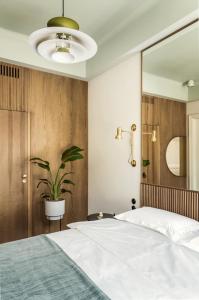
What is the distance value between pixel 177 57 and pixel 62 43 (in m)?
1.30

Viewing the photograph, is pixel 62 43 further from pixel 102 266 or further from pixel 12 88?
pixel 12 88

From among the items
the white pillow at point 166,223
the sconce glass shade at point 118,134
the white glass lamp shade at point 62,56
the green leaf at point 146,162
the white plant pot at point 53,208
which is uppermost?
the white glass lamp shade at point 62,56

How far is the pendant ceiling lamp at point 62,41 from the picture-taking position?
1320 mm

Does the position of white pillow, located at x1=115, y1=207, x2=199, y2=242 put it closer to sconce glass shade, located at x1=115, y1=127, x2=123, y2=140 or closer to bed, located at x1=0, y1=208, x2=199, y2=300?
bed, located at x1=0, y1=208, x2=199, y2=300

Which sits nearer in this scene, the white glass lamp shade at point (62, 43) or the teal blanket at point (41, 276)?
the teal blanket at point (41, 276)

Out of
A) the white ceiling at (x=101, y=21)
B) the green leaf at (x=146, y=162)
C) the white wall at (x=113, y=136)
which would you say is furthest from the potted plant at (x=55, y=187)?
the white ceiling at (x=101, y=21)

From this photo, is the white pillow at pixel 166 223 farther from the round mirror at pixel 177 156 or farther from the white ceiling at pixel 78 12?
the white ceiling at pixel 78 12

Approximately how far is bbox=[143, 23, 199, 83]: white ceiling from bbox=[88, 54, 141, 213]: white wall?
8.6 inches

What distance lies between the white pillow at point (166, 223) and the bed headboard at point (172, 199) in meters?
0.20

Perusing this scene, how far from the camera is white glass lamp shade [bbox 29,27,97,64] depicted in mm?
1317

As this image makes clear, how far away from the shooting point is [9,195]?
2891 mm

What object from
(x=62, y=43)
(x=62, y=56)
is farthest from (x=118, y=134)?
(x=62, y=43)

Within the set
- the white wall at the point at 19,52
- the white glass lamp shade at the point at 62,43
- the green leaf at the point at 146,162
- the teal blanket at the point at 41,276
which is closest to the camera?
the teal blanket at the point at 41,276

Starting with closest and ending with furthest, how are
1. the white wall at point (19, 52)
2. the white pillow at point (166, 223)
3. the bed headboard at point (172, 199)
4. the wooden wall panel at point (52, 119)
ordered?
the white pillow at point (166, 223) < the bed headboard at point (172, 199) < the white wall at point (19, 52) < the wooden wall panel at point (52, 119)
